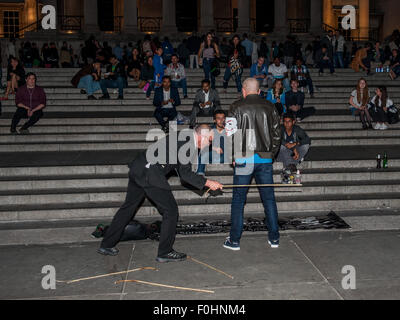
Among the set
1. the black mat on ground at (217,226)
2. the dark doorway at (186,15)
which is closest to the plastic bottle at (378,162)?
the black mat on ground at (217,226)

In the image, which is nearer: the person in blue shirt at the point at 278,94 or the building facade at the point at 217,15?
the person in blue shirt at the point at 278,94

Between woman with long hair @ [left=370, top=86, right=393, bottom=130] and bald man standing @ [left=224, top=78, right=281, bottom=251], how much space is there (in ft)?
24.2

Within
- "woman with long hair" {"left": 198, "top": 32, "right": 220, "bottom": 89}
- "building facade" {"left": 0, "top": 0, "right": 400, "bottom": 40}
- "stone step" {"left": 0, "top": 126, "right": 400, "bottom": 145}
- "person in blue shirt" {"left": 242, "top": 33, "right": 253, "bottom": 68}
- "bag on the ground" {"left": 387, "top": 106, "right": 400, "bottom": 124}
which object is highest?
"building facade" {"left": 0, "top": 0, "right": 400, "bottom": 40}

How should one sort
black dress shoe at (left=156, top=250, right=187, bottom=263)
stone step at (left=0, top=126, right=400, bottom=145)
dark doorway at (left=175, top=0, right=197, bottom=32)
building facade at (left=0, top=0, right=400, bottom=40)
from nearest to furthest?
black dress shoe at (left=156, top=250, right=187, bottom=263) → stone step at (left=0, top=126, right=400, bottom=145) → building facade at (left=0, top=0, right=400, bottom=40) → dark doorway at (left=175, top=0, right=197, bottom=32)

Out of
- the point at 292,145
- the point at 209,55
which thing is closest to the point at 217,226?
the point at 292,145

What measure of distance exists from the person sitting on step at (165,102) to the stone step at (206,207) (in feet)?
13.4

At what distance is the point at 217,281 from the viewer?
229 inches

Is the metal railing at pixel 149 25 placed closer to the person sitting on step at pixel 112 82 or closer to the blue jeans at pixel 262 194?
the person sitting on step at pixel 112 82

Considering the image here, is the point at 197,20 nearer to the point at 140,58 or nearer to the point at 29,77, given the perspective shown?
the point at 140,58

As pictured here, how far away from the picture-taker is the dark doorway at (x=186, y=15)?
3712 cm

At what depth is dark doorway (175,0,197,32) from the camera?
37125mm

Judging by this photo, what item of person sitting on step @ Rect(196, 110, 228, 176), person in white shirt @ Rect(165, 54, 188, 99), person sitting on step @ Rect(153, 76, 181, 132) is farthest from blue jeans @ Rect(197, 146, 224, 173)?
person in white shirt @ Rect(165, 54, 188, 99)

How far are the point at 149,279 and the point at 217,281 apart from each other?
0.82 metres

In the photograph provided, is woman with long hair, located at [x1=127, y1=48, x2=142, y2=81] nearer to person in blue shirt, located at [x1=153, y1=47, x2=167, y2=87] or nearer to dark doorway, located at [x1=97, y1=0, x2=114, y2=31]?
person in blue shirt, located at [x1=153, y1=47, x2=167, y2=87]
